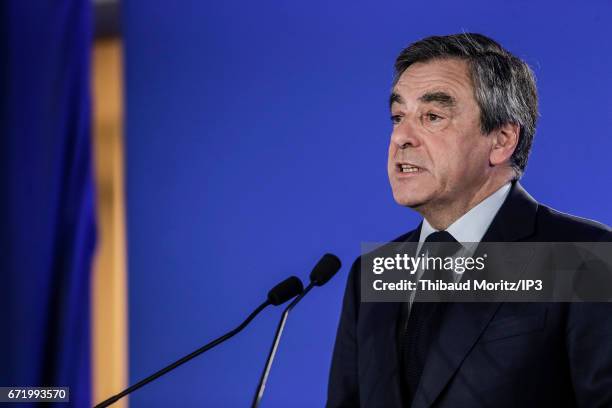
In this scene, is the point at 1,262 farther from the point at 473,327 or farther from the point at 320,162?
the point at 473,327

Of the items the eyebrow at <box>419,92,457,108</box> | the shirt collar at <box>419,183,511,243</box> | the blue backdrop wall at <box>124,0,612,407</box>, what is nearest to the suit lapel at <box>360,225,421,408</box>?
the shirt collar at <box>419,183,511,243</box>

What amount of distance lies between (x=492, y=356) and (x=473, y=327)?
7 cm

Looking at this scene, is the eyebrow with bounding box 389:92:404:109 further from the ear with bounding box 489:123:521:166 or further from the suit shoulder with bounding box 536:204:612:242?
the suit shoulder with bounding box 536:204:612:242

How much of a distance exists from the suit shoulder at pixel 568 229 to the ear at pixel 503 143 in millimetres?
194

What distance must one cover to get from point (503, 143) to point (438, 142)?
0.17 m

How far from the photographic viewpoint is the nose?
1.74 metres

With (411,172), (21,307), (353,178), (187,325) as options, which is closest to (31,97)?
(21,307)

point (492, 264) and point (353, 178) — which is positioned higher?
point (353, 178)

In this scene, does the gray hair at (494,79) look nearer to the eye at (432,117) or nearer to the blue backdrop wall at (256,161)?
the eye at (432,117)

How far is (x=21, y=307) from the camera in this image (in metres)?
2.42

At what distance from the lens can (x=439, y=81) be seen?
1768 millimetres

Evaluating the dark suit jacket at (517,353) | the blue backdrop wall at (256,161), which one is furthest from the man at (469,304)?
the blue backdrop wall at (256,161)

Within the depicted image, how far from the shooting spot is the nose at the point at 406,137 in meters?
1.74

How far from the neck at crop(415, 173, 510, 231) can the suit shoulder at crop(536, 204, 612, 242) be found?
6.0 inches
